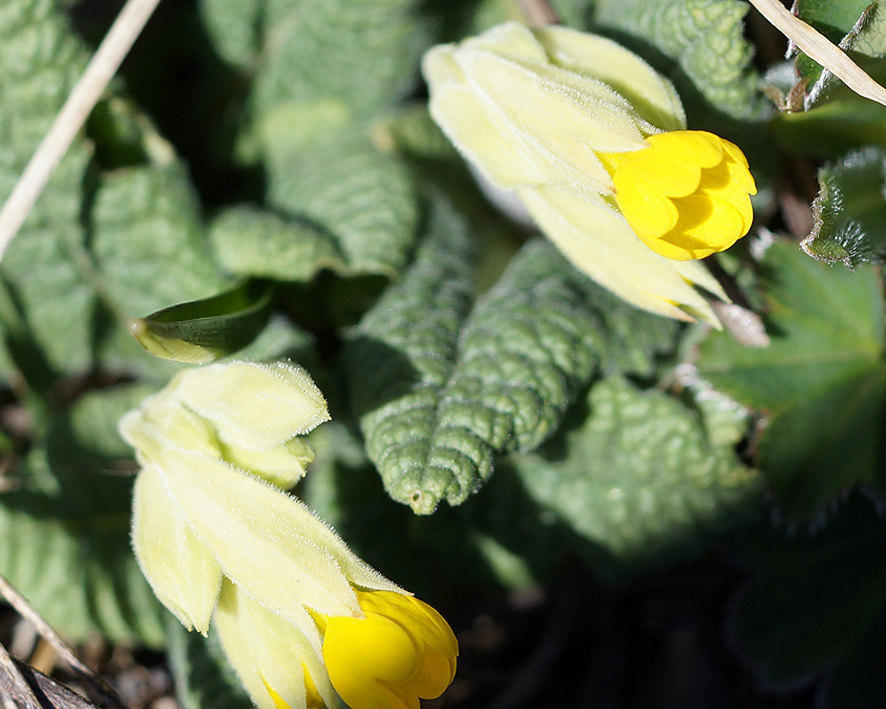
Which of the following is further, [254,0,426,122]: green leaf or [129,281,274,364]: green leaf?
[254,0,426,122]: green leaf

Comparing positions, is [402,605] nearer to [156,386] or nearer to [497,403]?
[497,403]

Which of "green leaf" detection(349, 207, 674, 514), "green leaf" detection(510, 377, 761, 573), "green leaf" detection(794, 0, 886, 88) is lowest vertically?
"green leaf" detection(510, 377, 761, 573)

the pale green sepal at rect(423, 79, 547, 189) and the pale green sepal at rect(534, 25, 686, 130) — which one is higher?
the pale green sepal at rect(534, 25, 686, 130)

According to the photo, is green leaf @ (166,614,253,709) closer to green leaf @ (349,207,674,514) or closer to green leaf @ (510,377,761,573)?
green leaf @ (349,207,674,514)

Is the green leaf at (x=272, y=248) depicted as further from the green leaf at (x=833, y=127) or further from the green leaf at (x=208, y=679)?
the green leaf at (x=833, y=127)

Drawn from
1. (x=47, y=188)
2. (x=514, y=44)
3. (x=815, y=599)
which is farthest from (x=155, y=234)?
(x=815, y=599)

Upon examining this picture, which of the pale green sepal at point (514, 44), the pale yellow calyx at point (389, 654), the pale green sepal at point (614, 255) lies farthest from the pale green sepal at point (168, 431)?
the pale green sepal at point (514, 44)

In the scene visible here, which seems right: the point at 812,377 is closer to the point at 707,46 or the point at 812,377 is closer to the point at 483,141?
the point at 707,46

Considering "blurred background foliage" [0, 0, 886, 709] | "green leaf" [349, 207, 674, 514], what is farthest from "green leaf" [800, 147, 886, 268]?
"green leaf" [349, 207, 674, 514]
